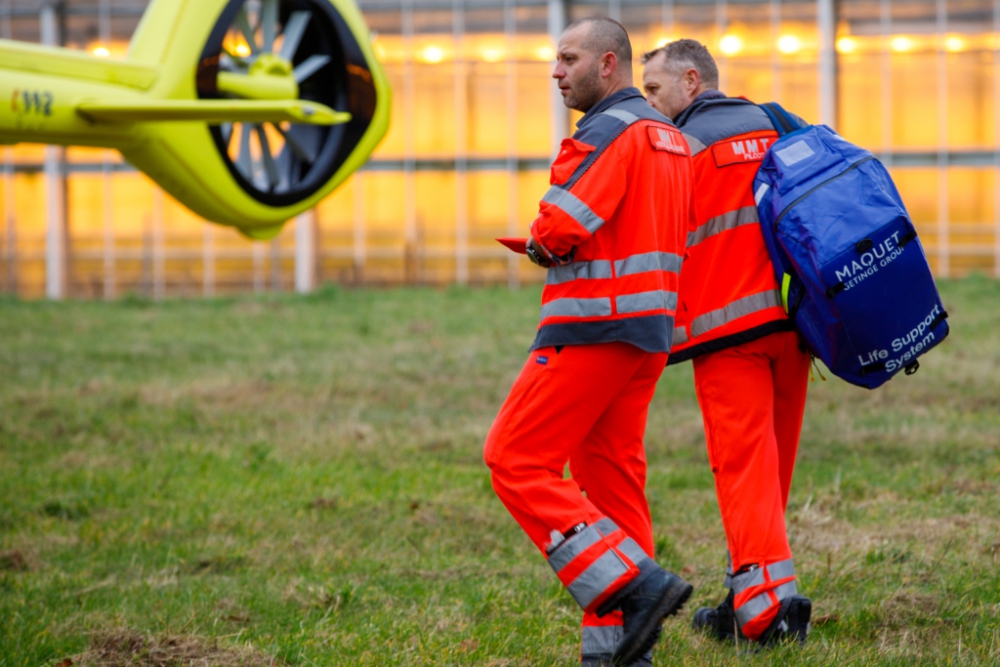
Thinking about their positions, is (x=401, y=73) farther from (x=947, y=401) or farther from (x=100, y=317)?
(x=947, y=401)

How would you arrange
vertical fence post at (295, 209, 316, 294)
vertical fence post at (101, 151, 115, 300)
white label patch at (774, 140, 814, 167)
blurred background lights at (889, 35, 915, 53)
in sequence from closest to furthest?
white label patch at (774, 140, 814, 167) → blurred background lights at (889, 35, 915, 53) → vertical fence post at (295, 209, 316, 294) → vertical fence post at (101, 151, 115, 300)

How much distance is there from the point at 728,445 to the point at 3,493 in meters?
5.22

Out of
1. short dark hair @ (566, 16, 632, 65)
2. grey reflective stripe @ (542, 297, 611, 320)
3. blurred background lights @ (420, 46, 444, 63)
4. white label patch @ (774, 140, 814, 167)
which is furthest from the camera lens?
blurred background lights @ (420, 46, 444, 63)

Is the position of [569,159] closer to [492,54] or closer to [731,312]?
[731,312]

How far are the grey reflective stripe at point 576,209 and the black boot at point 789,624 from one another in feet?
5.42

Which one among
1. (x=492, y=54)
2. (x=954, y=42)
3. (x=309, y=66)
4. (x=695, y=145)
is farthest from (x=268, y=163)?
(x=954, y=42)

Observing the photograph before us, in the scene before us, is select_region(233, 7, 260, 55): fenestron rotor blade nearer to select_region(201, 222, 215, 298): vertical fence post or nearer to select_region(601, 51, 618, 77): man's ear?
select_region(601, 51, 618, 77): man's ear

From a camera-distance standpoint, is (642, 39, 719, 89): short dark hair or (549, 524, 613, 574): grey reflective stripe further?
(642, 39, 719, 89): short dark hair

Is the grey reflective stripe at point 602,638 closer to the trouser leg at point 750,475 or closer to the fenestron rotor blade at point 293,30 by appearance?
the trouser leg at point 750,475

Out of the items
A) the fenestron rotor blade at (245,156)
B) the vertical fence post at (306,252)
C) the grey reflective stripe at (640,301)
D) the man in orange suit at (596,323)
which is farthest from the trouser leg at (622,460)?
the vertical fence post at (306,252)

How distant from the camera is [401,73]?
26.1 meters

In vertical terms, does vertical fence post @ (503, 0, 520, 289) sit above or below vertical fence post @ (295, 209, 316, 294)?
above

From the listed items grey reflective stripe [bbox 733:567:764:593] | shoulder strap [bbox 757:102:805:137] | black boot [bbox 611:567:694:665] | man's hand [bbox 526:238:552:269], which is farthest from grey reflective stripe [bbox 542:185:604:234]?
grey reflective stripe [bbox 733:567:764:593]

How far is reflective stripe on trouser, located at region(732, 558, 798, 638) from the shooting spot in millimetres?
4086
